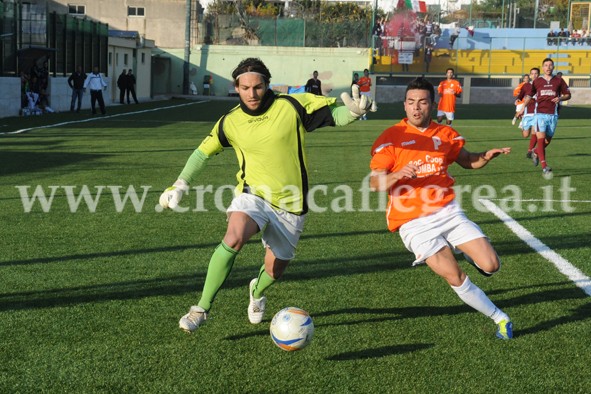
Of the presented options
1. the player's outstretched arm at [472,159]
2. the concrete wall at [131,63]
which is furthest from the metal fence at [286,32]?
the player's outstretched arm at [472,159]

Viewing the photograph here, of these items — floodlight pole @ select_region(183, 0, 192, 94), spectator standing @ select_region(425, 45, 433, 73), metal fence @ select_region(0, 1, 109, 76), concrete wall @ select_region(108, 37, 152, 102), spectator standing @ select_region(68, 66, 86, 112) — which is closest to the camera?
metal fence @ select_region(0, 1, 109, 76)

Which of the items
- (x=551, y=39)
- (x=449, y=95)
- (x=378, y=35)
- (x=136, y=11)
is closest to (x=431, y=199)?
(x=449, y=95)

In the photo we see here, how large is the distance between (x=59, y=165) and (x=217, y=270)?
11264 millimetres

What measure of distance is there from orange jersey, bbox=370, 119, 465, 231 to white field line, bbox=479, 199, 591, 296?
185 cm

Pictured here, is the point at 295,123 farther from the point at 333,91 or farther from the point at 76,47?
the point at 333,91

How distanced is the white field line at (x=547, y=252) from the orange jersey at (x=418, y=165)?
6.06 feet

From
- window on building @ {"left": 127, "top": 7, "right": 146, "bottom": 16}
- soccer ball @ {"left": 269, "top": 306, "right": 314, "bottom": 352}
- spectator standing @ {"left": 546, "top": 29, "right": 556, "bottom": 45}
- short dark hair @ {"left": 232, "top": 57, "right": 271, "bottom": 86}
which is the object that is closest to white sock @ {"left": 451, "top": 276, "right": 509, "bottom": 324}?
soccer ball @ {"left": 269, "top": 306, "right": 314, "bottom": 352}

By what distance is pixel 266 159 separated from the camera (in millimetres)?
5879

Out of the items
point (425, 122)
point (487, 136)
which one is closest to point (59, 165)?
point (425, 122)

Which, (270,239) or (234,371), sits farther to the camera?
(270,239)

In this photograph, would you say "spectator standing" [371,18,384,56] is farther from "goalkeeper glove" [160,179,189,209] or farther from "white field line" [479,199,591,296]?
"goalkeeper glove" [160,179,189,209]

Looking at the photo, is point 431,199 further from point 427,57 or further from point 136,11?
point 136,11

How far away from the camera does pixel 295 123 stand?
5.89 m

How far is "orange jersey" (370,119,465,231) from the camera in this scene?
5.91 metres
